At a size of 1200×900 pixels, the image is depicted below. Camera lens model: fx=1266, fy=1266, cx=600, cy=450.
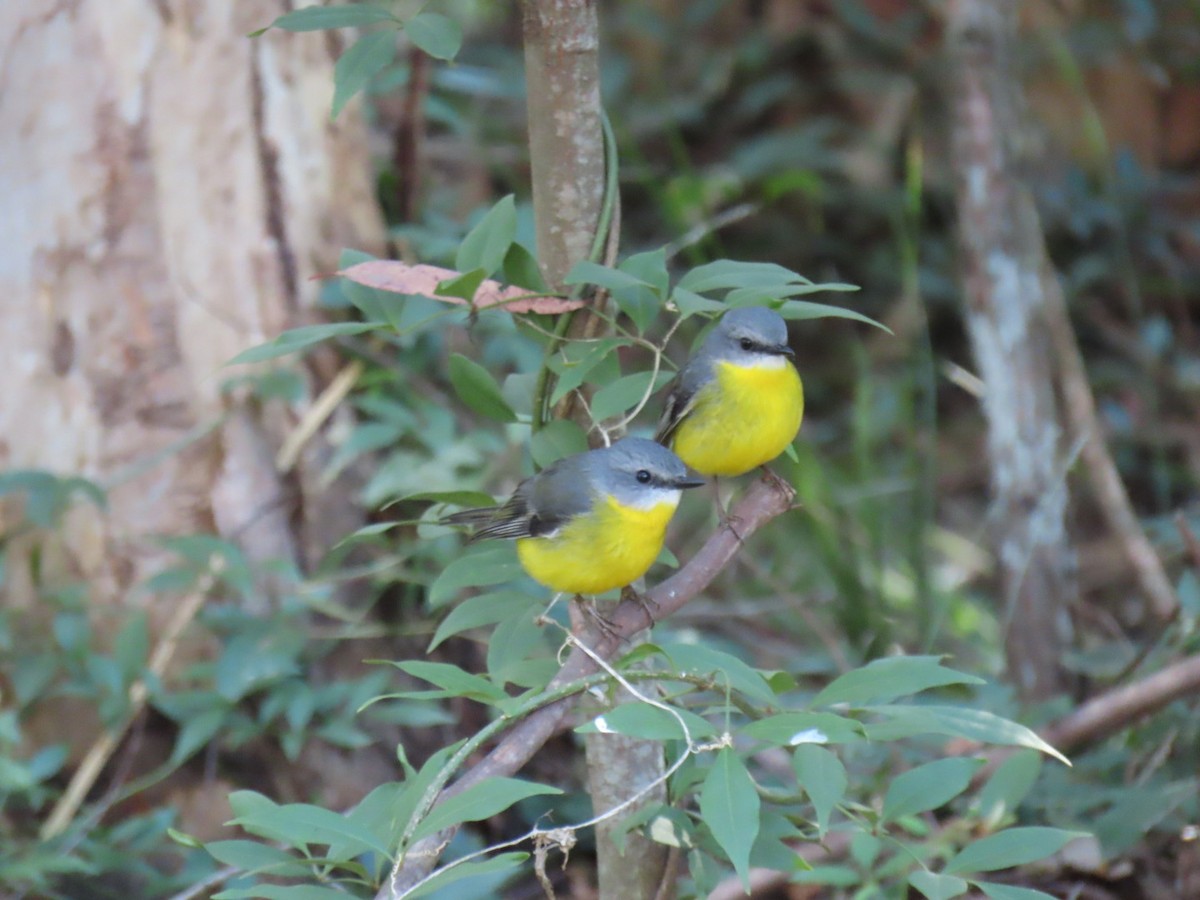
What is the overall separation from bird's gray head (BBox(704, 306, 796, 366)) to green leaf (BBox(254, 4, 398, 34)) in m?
1.07

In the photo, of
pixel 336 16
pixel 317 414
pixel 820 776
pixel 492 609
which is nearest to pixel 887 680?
pixel 820 776

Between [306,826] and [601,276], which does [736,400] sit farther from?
[306,826]

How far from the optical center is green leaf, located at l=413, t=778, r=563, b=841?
62.8 inches

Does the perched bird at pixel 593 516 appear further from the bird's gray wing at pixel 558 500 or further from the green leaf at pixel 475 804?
the green leaf at pixel 475 804

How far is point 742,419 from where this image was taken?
A: 2490 mm

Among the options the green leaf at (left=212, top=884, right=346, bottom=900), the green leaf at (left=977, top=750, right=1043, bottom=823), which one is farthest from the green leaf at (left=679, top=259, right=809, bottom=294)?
the green leaf at (left=977, top=750, right=1043, bottom=823)

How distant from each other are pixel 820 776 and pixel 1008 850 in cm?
49

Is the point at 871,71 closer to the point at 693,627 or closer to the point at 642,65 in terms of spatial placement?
the point at 642,65

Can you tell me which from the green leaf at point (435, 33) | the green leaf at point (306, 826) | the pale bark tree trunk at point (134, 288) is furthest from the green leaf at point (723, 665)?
the pale bark tree trunk at point (134, 288)

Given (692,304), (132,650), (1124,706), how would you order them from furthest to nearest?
(132,650) < (1124,706) < (692,304)

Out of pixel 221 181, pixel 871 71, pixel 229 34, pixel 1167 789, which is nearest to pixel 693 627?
pixel 1167 789

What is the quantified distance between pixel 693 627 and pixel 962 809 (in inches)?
62.0

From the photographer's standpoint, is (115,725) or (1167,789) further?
(115,725)

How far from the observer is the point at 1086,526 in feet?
20.8
